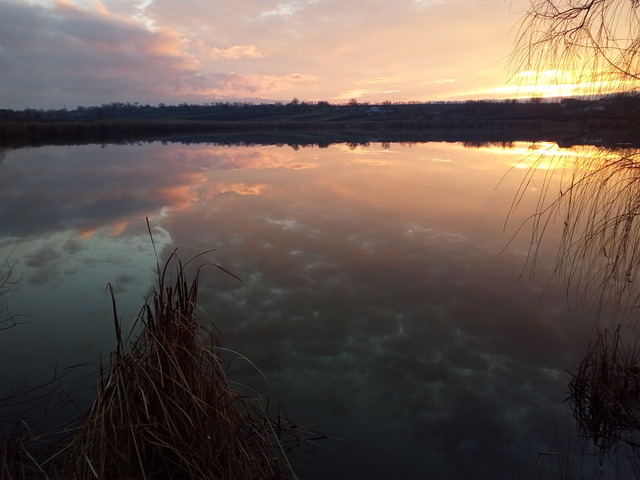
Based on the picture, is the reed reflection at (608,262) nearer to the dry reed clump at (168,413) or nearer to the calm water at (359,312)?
the calm water at (359,312)

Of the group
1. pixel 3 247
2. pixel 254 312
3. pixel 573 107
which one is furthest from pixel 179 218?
pixel 573 107

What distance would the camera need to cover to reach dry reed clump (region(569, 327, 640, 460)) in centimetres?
333

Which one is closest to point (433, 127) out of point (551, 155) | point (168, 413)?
point (551, 155)

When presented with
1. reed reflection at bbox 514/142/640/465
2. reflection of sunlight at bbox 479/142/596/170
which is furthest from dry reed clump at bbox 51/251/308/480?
reflection of sunlight at bbox 479/142/596/170

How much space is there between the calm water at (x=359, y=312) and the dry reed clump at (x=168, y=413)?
35.4 inches

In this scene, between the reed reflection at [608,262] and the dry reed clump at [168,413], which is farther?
the reed reflection at [608,262]

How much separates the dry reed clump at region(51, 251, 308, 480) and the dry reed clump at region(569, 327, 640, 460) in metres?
2.63

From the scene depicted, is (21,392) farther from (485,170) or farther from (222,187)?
(485,170)

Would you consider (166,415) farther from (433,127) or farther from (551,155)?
(433,127)

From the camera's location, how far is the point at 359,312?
17.8 feet

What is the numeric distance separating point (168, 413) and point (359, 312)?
3.33 metres

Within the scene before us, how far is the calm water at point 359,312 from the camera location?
3437 mm

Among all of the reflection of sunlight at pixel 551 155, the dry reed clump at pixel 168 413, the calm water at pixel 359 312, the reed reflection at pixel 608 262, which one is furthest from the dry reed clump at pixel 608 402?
the dry reed clump at pixel 168 413

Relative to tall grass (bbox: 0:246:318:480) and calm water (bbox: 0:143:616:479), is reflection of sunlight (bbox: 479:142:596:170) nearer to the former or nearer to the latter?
calm water (bbox: 0:143:616:479)
